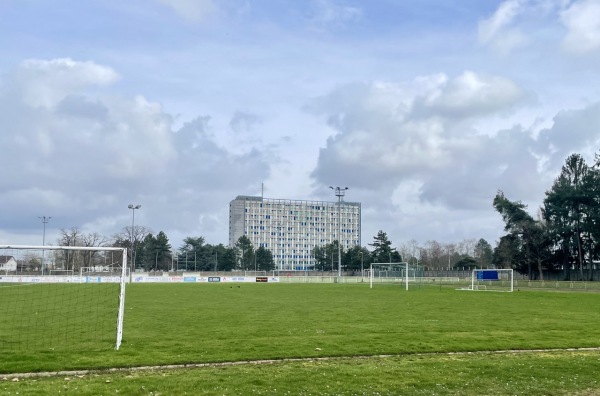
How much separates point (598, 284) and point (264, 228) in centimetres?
13998

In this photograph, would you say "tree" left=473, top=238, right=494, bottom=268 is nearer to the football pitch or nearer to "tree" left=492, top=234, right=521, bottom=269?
"tree" left=492, top=234, right=521, bottom=269

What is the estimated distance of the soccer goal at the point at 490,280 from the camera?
192 feet

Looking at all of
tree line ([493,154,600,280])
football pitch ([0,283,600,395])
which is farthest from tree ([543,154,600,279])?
football pitch ([0,283,600,395])

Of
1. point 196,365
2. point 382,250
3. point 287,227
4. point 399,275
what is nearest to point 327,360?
point 196,365

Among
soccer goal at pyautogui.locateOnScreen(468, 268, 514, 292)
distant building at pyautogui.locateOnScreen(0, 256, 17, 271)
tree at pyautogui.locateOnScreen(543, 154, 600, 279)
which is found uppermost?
tree at pyautogui.locateOnScreen(543, 154, 600, 279)

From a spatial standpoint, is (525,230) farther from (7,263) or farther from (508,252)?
(7,263)

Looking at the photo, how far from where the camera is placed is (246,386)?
939 centimetres

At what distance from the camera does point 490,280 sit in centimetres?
6216

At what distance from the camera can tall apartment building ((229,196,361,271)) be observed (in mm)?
191500

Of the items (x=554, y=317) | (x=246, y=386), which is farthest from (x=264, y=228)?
(x=246, y=386)

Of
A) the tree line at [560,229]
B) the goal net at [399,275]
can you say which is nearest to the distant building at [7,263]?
the goal net at [399,275]

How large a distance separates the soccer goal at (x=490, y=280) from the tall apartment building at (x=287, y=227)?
4910 inches

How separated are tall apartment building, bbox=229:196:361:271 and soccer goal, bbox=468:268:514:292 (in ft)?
409

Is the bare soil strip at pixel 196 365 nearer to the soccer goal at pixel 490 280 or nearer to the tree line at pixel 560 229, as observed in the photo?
the soccer goal at pixel 490 280
